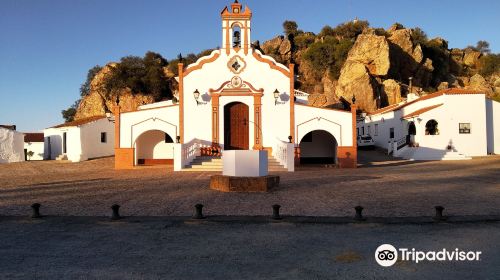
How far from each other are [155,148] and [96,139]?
7.63m

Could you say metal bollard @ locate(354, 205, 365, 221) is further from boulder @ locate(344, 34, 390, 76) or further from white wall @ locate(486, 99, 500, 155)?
boulder @ locate(344, 34, 390, 76)

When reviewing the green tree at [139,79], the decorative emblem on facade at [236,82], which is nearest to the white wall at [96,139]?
the decorative emblem on facade at [236,82]

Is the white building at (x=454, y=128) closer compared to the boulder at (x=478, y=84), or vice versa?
the white building at (x=454, y=128)

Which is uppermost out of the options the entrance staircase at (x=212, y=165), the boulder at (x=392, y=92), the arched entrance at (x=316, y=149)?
the boulder at (x=392, y=92)

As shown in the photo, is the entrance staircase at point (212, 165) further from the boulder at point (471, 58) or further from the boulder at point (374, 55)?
the boulder at point (471, 58)

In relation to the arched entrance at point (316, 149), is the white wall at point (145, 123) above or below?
above

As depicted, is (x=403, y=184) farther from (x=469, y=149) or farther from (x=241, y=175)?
(x=469, y=149)

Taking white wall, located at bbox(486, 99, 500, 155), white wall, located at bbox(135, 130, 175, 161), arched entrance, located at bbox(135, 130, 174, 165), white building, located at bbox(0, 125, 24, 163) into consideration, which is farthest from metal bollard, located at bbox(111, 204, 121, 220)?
white building, located at bbox(0, 125, 24, 163)

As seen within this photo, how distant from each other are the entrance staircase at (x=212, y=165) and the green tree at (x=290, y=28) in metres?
53.2

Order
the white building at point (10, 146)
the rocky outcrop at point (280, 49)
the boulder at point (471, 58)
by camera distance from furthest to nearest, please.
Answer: the boulder at point (471, 58) < the rocky outcrop at point (280, 49) < the white building at point (10, 146)

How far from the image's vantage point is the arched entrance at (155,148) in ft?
76.1

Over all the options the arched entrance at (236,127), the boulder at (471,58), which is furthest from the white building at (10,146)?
the boulder at (471,58)

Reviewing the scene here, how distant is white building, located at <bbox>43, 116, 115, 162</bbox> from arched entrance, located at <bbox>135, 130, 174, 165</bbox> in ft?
21.4

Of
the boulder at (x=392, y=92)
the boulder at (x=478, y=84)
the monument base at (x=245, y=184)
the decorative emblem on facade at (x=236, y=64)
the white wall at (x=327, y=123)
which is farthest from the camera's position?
the boulder at (x=478, y=84)
